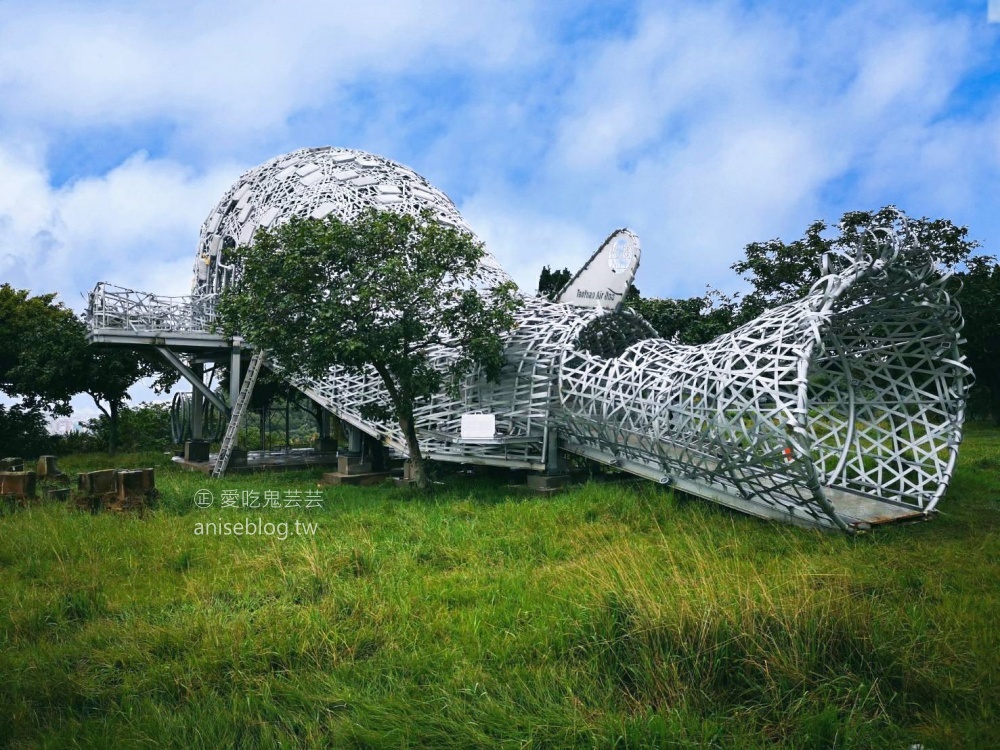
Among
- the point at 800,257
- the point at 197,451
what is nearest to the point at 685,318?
the point at 800,257

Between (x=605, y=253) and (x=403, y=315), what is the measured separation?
164 inches

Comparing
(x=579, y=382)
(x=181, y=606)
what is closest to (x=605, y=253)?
(x=579, y=382)

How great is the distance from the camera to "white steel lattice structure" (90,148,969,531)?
9023 mm

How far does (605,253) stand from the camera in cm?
1404

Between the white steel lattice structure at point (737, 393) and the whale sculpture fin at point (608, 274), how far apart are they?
3 cm

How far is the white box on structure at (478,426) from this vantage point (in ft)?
41.3

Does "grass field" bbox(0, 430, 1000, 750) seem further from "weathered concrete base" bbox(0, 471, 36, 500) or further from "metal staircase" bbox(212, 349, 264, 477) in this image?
"metal staircase" bbox(212, 349, 264, 477)

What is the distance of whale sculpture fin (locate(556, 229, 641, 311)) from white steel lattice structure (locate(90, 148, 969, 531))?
3 cm

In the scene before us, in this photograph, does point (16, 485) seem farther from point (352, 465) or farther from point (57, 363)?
point (57, 363)

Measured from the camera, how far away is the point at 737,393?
9.05 meters

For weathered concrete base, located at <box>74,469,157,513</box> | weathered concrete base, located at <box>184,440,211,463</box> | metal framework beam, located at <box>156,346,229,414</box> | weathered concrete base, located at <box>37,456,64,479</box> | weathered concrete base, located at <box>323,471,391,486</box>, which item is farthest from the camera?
weathered concrete base, located at <box>184,440,211,463</box>

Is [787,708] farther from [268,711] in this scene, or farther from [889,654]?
[268,711]

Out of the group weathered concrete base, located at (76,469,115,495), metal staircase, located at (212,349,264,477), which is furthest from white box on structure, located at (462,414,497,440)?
metal staircase, located at (212,349,264,477)

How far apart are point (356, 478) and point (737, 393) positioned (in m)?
9.19
